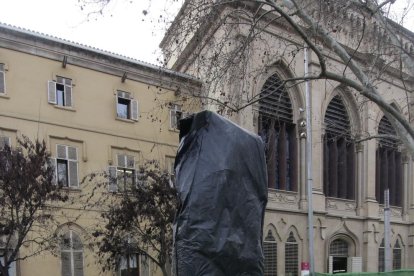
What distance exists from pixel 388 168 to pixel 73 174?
20255mm

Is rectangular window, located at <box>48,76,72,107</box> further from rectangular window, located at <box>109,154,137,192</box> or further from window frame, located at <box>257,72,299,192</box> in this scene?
window frame, located at <box>257,72,299,192</box>

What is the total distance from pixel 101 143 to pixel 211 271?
16.3 meters

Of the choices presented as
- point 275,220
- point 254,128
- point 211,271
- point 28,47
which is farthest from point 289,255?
point 211,271

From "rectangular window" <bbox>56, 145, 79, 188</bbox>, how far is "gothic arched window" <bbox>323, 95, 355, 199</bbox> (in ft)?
43.1

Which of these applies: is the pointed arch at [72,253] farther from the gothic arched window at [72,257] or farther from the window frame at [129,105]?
the window frame at [129,105]

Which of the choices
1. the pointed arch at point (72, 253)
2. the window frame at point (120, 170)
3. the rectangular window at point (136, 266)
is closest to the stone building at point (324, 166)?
the window frame at point (120, 170)

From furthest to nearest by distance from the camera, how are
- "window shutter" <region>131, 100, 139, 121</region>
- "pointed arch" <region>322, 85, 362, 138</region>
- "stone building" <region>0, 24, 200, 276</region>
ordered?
"pointed arch" <region>322, 85, 362, 138</region> → "window shutter" <region>131, 100, 139, 121</region> → "stone building" <region>0, 24, 200, 276</region>

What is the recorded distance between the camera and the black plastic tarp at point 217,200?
3.08 m

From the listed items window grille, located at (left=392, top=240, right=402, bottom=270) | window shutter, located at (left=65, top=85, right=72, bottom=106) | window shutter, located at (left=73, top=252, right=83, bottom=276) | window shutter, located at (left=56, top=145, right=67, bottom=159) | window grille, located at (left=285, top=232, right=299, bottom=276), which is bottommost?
window grille, located at (left=392, top=240, right=402, bottom=270)

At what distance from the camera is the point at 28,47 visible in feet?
55.9

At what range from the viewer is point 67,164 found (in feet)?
58.1

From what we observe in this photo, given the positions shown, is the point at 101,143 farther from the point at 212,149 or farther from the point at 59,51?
the point at 212,149

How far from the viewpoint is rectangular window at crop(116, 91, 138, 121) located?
19.5m

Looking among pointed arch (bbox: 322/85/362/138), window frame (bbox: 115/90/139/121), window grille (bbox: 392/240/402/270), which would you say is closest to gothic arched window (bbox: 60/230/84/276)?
window frame (bbox: 115/90/139/121)
